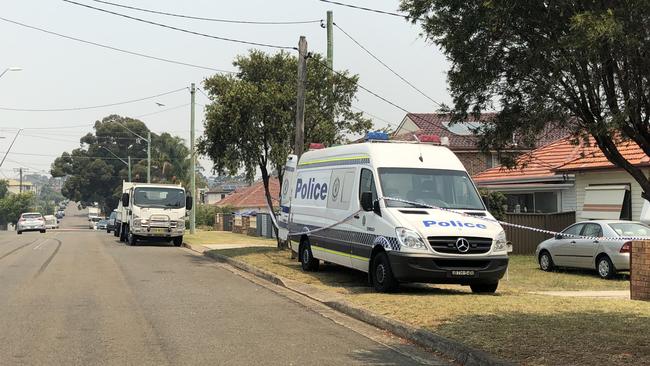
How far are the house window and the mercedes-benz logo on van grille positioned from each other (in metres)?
15.4

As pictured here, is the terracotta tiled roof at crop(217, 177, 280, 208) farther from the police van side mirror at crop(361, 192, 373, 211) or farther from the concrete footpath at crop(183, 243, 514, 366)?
the police van side mirror at crop(361, 192, 373, 211)

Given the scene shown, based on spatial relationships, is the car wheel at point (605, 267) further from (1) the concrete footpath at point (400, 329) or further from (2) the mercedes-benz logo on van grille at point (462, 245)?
(1) the concrete footpath at point (400, 329)

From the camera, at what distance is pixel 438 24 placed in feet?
22.9

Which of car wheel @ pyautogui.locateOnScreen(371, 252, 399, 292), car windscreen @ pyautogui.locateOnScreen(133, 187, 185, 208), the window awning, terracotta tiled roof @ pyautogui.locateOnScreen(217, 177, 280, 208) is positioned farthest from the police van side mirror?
terracotta tiled roof @ pyautogui.locateOnScreen(217, 177, 280, 208)

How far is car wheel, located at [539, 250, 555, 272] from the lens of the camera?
16.5 m

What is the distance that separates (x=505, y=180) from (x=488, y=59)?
2024cm

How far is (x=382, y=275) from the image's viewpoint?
11.0 m

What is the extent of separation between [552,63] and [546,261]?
11.7 metres

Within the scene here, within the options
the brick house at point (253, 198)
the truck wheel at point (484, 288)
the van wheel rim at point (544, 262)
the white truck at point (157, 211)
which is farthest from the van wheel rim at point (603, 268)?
the brick house at point (253, 198)

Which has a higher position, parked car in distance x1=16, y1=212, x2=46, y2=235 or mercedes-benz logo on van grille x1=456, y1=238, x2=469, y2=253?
mercedes-benz logo on van grille x1=456, y1=238, x2=469, y2=253

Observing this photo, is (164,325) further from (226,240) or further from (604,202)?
(226,240)

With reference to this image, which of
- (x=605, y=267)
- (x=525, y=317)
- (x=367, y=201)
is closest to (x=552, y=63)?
(x=525, y=317)

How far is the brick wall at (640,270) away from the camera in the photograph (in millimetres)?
10742

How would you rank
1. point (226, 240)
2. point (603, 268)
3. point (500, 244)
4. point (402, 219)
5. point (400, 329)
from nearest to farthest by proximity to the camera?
point (400, 329), point (402, 219), point (500, 244), point (603, 268), point (226, 240)
